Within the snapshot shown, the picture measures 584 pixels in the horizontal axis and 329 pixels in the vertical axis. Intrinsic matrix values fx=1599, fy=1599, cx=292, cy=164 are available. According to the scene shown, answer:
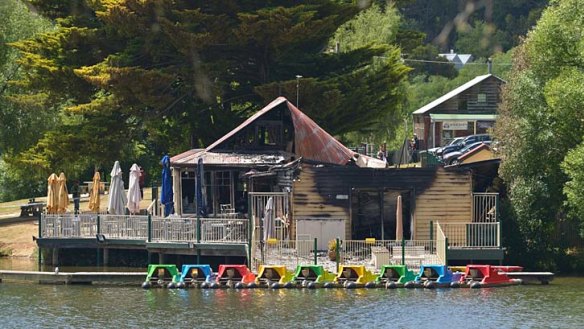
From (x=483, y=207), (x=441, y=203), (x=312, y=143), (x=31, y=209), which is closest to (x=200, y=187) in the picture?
(x=312, y=143)

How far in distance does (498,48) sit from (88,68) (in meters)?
102

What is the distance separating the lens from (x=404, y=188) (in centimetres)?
5888

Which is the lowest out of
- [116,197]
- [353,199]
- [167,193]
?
[353,199]

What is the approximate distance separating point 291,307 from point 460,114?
183ft

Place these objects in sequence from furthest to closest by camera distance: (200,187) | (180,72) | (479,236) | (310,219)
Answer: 1. (180,72)
2. (200,187)
3. (310,219)
4. (479,236)

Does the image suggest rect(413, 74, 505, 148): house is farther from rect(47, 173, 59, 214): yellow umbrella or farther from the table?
rect(47, 173, 59, 214): yellow umbrella

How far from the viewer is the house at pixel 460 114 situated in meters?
101

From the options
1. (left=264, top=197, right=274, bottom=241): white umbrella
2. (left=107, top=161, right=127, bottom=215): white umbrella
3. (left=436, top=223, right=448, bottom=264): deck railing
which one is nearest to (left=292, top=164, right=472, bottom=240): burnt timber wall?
(left=264, top=197, right=274, bottom=241): white umbrella

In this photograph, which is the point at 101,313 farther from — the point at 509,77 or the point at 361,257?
the point at 509,77

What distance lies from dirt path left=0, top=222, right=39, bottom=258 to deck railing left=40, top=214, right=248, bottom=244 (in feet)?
16.6

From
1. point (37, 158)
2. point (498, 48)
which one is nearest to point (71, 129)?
point (37, 158)

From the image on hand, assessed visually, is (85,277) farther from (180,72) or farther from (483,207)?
(180,72)

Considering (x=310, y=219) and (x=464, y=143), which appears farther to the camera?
(x=464, y=143)

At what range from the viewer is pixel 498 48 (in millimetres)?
167750
